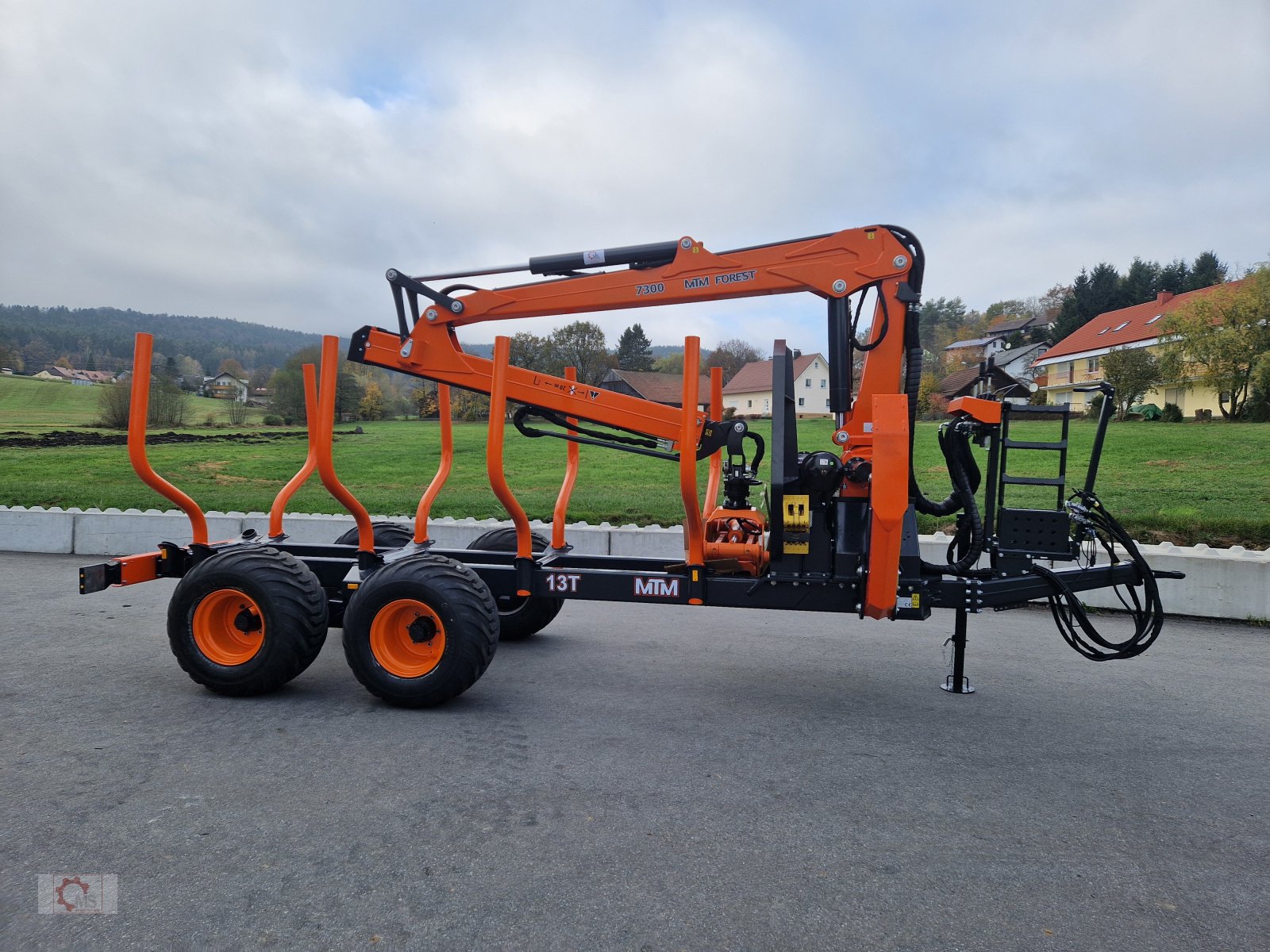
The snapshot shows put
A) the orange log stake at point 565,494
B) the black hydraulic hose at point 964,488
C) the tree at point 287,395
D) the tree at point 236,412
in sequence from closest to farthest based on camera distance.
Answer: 1. the black hydraulic hose at point 964,488
2. the orange log stake at point 565,494
3. the tree at point 287,395
4. the tree at point 236,412

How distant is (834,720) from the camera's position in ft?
16.1

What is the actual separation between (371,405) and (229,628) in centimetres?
1267

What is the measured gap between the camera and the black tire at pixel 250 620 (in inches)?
203

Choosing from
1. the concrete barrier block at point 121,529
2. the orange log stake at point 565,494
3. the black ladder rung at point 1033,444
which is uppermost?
the black ladder rung at point 1033,444

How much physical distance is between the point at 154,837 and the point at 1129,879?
395 cm

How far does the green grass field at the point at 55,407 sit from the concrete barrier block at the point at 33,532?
8.92m

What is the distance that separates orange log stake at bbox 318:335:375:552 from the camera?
17.7 ft

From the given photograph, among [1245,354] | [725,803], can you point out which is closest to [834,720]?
[725,803]

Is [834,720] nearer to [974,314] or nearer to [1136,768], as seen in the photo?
[1136,768]

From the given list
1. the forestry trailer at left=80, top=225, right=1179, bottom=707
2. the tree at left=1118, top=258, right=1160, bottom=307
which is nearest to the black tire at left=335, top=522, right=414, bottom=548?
the forestry trailer at left=80, top=225, right=1179, bottom=707

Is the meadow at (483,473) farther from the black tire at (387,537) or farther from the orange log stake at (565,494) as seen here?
the black tire at (387,537)

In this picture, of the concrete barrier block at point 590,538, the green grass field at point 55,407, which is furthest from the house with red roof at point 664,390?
the green grass field at point 55,407

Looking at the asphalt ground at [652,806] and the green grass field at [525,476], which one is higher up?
the green grass field at [525,476]

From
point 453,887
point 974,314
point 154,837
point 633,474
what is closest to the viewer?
point 453,887
